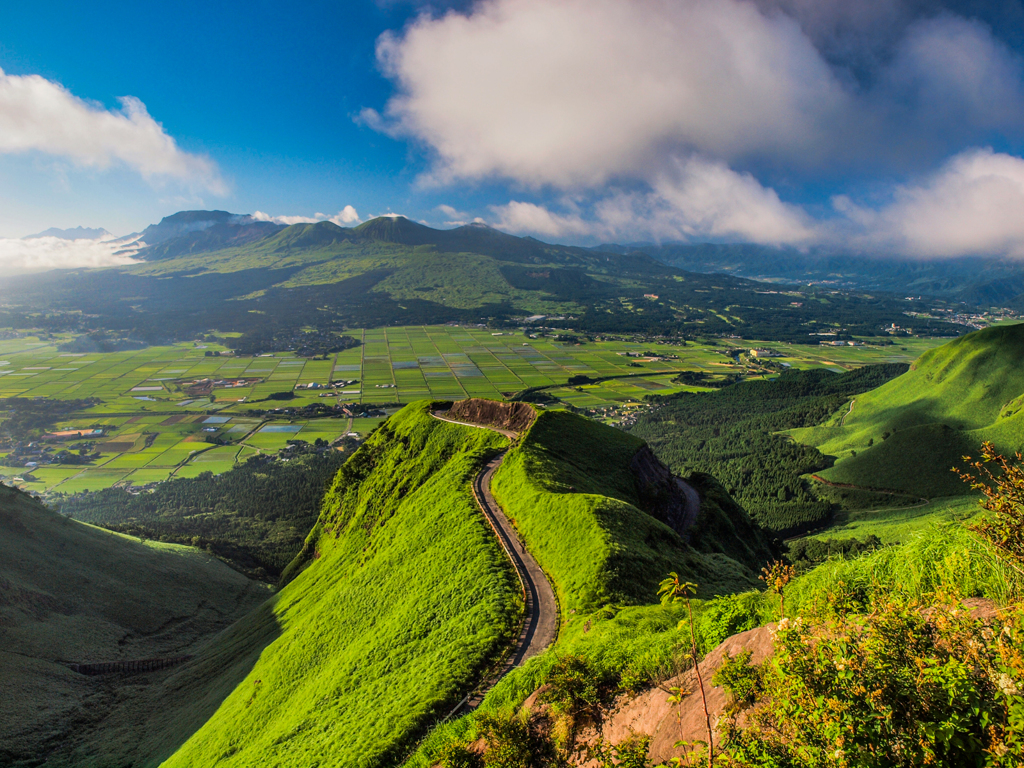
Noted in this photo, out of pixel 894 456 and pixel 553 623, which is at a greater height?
pixel 553 623

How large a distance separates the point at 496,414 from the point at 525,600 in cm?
4264

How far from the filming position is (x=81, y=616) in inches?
2338

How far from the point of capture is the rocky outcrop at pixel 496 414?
6650 centimetres

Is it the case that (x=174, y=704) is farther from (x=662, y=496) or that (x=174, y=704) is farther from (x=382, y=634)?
(x=662, y=496)

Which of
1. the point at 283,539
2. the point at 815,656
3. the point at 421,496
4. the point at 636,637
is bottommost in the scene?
the point at 283,539

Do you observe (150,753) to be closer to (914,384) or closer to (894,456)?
(894,456)

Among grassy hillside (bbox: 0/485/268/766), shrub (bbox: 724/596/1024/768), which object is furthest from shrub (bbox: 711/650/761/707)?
grassy hillside (bbox: 0/485/268/766)

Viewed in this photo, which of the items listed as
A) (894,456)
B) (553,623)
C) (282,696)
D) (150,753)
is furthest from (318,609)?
(894,456)

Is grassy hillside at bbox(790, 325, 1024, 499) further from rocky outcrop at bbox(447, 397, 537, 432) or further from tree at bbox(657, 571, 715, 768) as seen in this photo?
tree at bbox(657, 571, 715, 768)

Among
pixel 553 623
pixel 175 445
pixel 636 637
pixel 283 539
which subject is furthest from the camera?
pixel 175 445

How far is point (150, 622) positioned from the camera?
6406cm

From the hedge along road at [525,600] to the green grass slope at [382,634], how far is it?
837mm

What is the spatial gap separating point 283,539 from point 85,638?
57307 millimetres

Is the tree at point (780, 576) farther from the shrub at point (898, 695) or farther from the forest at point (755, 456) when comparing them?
the forest at point (755, 456)
